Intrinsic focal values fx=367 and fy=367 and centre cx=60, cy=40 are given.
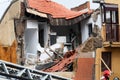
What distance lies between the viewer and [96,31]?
28062 millimetres

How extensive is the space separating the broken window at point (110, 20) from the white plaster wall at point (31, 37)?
18.8 ft

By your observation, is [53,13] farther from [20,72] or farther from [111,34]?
[20,72]

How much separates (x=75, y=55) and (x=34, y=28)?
14.9 feet

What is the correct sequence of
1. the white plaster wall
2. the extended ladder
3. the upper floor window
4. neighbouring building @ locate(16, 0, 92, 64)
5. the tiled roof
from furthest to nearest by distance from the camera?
the tiled roof → the white plaster wall → neighbouring building @ locate(16, 0, 92, 64) → the upper floor window → the extended ladder

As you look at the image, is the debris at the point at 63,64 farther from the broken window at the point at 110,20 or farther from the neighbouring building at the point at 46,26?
the broken window at the point at 110,20

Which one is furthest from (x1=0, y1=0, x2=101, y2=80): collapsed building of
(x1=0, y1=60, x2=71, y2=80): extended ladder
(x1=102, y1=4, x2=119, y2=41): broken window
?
(x1=0, y1=60, x2=71, y2=80): extended ladder

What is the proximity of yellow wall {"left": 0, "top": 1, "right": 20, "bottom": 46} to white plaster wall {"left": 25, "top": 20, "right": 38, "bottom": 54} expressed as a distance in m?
1.28

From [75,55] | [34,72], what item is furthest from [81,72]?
[34,72]

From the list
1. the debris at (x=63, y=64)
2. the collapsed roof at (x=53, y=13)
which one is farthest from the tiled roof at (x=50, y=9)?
the debris at (x=63, y=64)

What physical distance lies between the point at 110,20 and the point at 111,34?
1102 mm

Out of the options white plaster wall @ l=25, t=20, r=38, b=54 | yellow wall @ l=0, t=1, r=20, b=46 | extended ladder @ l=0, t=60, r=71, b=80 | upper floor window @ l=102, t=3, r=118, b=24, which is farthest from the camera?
white plaster wall @ l=25, t=20, r=38, b=54

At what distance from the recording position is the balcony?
87.2 ft

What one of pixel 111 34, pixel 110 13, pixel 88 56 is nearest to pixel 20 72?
pixel 88 56

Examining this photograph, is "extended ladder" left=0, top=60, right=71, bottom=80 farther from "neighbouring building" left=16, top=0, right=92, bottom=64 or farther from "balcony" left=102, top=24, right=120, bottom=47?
"neighbouring building" left=16, top=0, right=92, bottom=64
